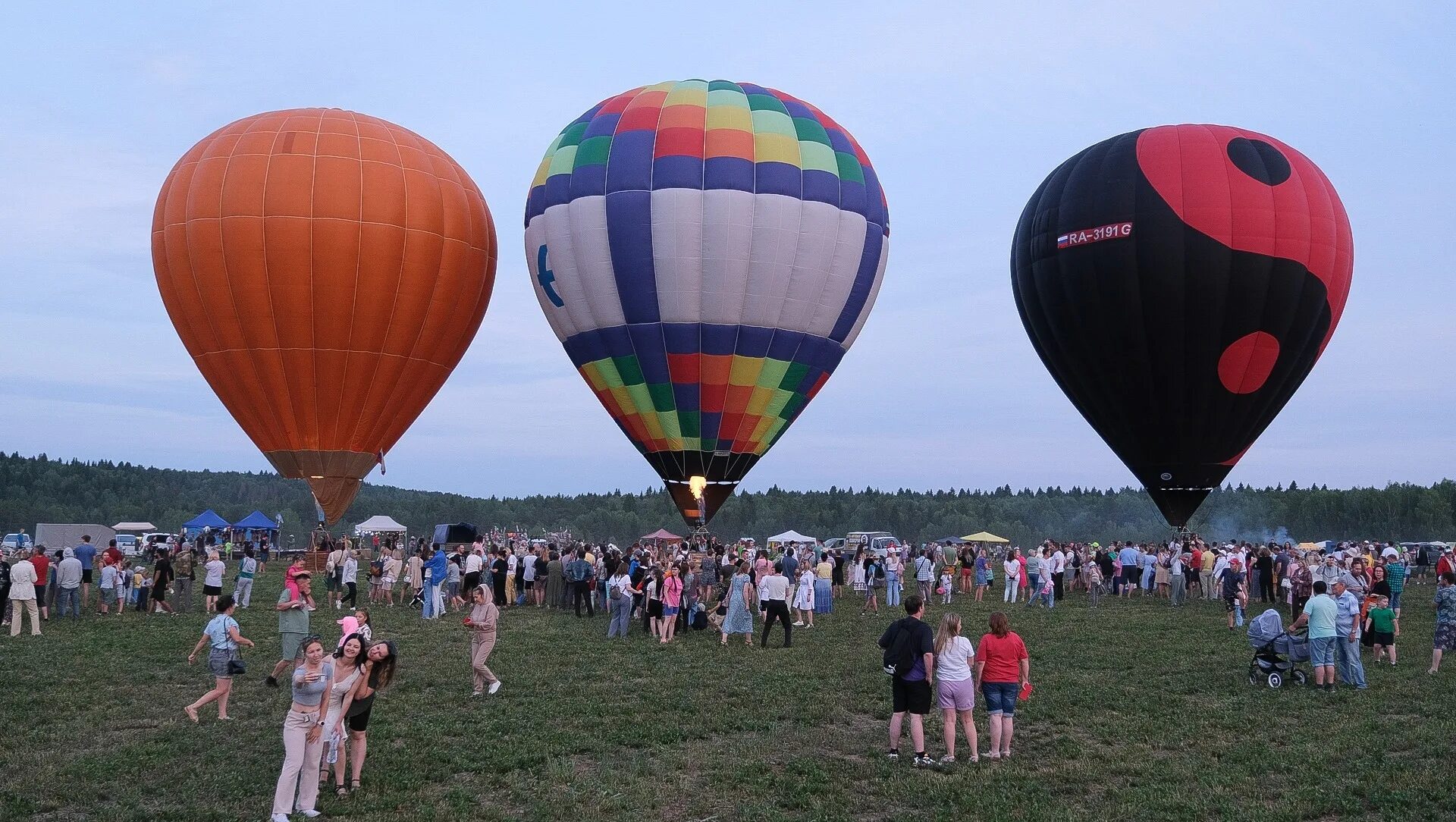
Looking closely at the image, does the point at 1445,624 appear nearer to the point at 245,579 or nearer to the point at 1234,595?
the point at 1234,595

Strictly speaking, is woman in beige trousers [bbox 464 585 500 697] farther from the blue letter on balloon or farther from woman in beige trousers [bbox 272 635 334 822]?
the blue letter on balloon

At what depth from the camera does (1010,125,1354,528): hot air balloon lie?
27.2 metres

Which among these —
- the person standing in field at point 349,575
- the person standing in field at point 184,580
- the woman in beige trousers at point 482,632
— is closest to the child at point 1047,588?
the person standing in field at point 349,575

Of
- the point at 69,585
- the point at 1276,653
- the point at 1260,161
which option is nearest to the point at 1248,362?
the point at 1260,161

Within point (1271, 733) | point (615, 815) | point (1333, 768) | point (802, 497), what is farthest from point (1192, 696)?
point (802, 497)

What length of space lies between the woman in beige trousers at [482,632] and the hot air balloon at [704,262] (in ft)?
51.8

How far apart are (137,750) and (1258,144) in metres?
28.0

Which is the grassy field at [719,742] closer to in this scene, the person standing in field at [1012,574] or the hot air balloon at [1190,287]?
the person standing in field at [1012,574]

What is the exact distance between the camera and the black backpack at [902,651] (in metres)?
9.68

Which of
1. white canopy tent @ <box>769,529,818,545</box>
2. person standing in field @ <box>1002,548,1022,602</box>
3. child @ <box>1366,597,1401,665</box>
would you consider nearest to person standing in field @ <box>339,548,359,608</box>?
person standing in field @ <box>1002,548,1022,602</box>

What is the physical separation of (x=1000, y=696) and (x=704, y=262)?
1901 centimetres

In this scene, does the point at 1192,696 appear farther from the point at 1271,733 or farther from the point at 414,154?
the point at 414,154

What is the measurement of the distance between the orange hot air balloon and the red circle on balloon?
20.1m

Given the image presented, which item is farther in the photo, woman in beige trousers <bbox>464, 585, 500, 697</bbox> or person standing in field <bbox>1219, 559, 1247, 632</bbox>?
person standing in field <bbox>1219, 559, 1247, 632</bbox>
